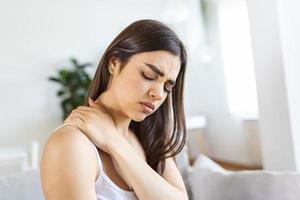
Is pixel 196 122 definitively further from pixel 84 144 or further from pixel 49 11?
pixel 84 144

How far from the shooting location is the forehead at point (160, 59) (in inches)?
29.6

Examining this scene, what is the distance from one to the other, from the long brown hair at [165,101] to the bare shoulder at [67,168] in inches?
9.1

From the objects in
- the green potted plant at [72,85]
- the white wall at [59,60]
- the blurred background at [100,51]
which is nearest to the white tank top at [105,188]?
the blurred background at [100,51]

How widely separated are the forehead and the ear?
0.05 m

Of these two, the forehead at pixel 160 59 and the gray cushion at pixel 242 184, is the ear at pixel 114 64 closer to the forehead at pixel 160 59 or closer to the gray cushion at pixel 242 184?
the forehead at pixel 160 59

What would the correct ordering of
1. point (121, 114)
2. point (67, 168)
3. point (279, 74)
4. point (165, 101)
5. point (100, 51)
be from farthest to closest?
point (100, 51) → point (279, 74) → point (165, 101) → point (121, 114) → point (67, 168)

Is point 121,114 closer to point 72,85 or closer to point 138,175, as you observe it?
point 138,175

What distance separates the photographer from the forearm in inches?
30.0

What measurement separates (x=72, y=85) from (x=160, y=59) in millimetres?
3347

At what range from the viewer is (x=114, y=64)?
806mm

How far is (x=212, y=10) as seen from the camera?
4180 mm

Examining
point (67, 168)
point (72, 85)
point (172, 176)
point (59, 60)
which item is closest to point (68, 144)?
point (67, 168)

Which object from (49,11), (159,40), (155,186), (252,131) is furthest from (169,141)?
(49,11)

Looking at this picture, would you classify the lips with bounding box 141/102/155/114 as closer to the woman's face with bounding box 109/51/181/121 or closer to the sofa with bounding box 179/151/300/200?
the woman's face with bounding box 109/51/181/121
